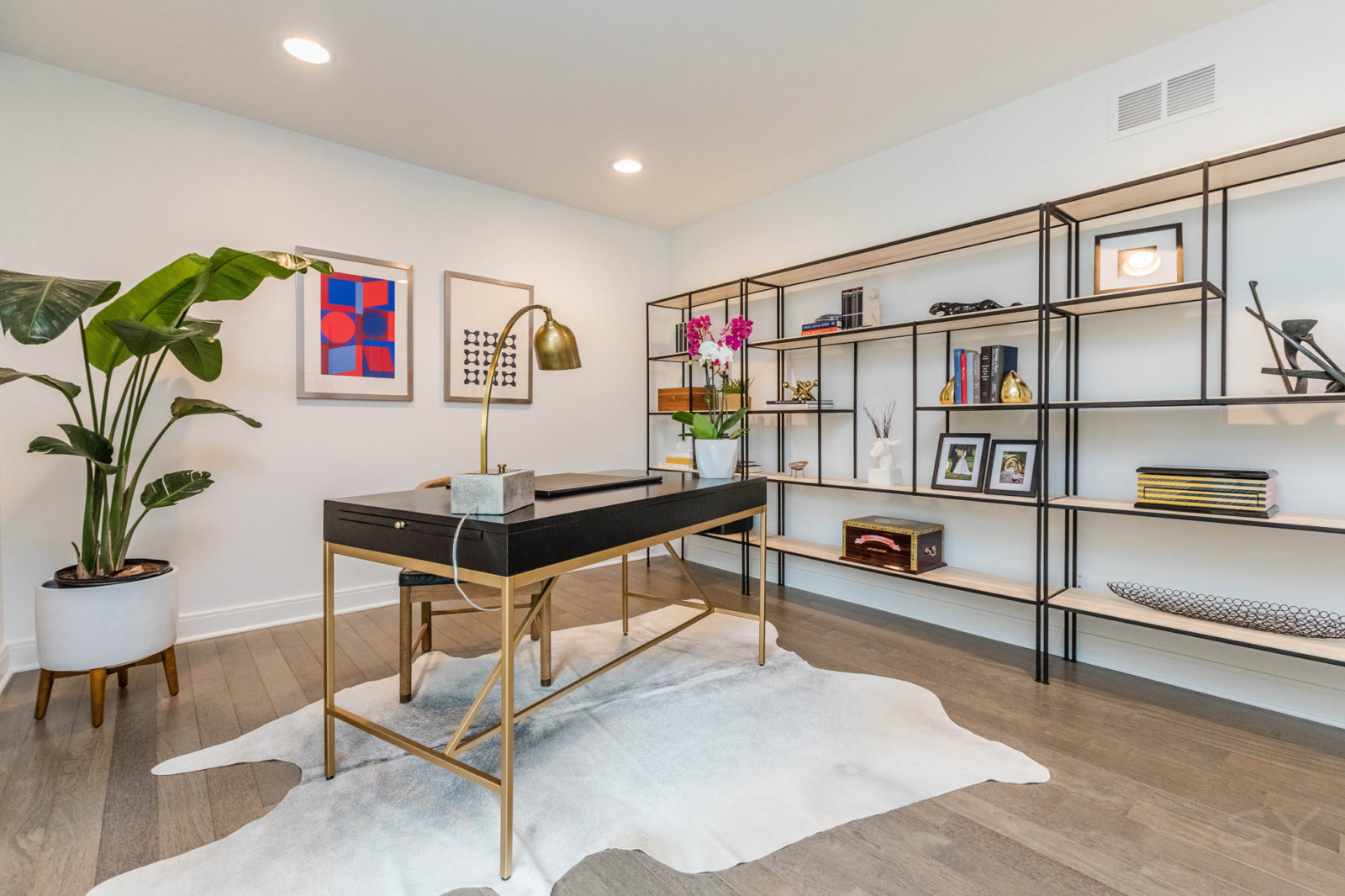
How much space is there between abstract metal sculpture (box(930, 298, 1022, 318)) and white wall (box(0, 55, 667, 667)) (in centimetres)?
240

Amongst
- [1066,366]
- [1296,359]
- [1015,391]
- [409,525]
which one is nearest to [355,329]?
[409,525]

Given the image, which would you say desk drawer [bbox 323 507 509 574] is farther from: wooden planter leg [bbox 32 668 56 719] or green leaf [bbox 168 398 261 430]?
wooden planter leg [bbox 32 668 56 719]

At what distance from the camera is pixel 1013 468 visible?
280cm

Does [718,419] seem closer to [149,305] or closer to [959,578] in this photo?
[959,578]

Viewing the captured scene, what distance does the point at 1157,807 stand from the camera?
1.65 m

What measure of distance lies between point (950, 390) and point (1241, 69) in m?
1.53

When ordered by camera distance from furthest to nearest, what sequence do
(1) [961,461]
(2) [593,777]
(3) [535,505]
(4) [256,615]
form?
(4) [256,615], (1) [961,461], (2) [593,777], (3) [535,505]

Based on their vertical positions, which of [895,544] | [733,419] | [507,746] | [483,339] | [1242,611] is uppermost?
[483,339]

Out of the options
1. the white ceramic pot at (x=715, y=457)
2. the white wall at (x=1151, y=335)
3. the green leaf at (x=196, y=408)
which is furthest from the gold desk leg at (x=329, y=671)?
the white wall at (x=1151, y=335)

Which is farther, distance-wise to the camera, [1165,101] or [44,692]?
[1165,101]

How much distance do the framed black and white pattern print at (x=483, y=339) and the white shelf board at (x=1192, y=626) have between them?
10.5 feet

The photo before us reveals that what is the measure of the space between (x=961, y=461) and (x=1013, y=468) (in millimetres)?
230

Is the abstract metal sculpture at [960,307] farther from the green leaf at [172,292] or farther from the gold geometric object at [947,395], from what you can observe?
the green leaf at [172,292]

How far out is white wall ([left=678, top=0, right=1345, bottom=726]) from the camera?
216 cm
